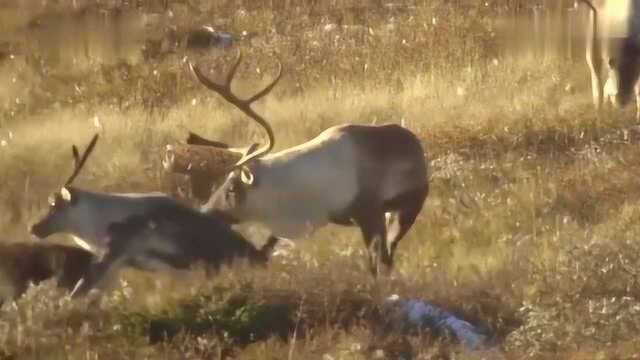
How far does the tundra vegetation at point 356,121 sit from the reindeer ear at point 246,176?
0.47 metres

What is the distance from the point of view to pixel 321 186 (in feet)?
29.2

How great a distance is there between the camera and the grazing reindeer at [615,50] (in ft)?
45.7

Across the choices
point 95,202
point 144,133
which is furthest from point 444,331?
point 144,133

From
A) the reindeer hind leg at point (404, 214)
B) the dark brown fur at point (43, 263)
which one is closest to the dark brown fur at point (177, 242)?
the dark brown fur at point (43, 263)

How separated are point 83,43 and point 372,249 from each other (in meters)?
11.5

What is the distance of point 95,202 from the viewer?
8664 mm

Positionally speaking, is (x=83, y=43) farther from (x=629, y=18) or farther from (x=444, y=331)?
(x=444, y=331)

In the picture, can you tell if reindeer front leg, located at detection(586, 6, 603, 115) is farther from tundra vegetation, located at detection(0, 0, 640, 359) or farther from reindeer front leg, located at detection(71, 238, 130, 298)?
reindeer front leg, located at detection(71, 238, 130, 298)

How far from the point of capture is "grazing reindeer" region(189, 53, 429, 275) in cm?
887

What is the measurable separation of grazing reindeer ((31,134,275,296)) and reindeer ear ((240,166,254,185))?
1.17 feet

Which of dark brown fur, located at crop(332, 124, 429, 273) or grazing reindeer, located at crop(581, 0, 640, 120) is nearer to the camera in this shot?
dark brown fur, located at crop(332, 124, 429, 273)

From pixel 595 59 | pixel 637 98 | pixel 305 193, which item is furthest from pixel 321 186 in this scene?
pixel 595 59

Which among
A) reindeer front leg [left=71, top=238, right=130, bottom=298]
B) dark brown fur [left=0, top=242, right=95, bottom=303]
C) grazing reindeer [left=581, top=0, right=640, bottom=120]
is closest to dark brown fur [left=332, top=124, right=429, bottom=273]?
reindeer front leg [left=71, top=238, right=130, bottom=298]

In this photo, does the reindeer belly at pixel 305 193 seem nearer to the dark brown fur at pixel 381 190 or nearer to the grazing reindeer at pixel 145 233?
the dark brown fur at pixel 381 190
